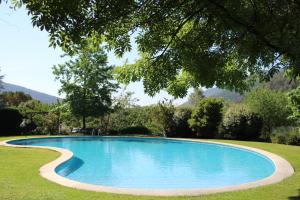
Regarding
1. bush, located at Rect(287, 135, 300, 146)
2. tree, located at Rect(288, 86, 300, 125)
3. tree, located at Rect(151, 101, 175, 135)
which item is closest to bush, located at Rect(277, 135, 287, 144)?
bush, located at Rect(287, 135, 300, 146)

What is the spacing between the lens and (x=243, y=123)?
82.2 feet

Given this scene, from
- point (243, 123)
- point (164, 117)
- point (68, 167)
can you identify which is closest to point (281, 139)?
point (243, 123)

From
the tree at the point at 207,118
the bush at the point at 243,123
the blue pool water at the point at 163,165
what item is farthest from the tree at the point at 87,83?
the bush at the point at 243,123

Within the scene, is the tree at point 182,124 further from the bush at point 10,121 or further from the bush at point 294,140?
the bush at point 10,121

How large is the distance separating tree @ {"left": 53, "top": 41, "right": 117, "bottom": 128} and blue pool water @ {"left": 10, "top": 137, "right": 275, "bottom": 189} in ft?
18.8

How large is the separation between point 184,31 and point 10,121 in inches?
956

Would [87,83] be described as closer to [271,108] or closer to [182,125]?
[182,125]

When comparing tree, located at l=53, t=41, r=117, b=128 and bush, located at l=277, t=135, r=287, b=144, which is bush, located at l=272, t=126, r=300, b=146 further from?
tree, located at l=53, t=41, r=117, b=128

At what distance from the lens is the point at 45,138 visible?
84.2 ft

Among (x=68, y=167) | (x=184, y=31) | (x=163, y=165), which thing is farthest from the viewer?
(x=163, y=165)

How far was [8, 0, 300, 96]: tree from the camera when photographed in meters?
4.65

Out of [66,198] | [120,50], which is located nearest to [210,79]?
[120,50]

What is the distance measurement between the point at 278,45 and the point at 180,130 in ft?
76.5

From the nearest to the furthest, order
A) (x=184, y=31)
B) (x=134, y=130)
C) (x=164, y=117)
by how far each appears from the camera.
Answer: (x=184, y=31) → (x=164, y=117) → (x=134, y=130)
